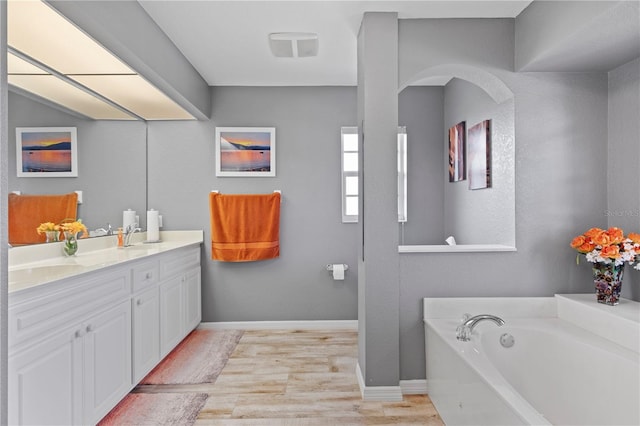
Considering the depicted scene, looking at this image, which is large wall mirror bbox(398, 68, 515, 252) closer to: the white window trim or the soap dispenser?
the white window trim

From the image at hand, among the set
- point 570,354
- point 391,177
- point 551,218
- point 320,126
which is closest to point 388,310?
point 391,177

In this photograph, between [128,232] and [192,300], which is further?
[192,300]

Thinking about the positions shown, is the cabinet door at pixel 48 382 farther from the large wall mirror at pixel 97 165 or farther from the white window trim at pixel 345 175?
the white window trim at pixel 345 175

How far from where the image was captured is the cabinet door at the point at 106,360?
1921 mm

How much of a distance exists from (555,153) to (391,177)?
1.07 metres

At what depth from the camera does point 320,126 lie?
3918 mm

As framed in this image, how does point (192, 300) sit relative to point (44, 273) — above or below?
below

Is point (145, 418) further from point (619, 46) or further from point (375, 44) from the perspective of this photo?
point (619, 46)

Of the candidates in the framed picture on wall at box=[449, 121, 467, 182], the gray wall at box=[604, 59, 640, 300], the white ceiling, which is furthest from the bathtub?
the white ceiling

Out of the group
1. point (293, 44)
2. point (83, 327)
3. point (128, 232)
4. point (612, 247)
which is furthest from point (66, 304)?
point (612, 247)

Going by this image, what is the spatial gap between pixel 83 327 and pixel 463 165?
2.97m

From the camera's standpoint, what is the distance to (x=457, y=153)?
356 cm

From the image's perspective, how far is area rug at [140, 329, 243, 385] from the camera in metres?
2.75

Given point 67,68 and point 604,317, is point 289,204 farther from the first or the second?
point 604,317
